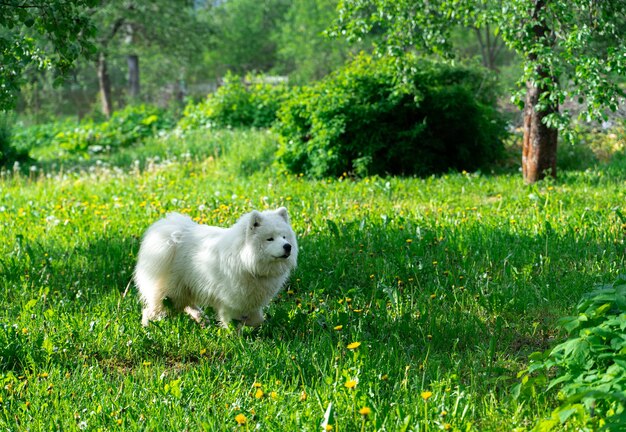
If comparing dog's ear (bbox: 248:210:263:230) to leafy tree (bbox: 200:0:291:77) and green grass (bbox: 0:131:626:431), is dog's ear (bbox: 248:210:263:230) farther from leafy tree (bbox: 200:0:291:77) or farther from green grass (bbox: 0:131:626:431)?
leafy tree (bbox: 200:0:291:77)

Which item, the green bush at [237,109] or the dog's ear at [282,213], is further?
the green bush at [237,109]

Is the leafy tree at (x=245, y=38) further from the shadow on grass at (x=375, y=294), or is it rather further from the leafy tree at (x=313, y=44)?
the shadow on grass at (x=375, y=294)

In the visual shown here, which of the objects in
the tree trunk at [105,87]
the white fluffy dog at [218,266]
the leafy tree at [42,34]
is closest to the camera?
the white fluffy dog at [218,266]

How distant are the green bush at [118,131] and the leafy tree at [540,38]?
9518mm

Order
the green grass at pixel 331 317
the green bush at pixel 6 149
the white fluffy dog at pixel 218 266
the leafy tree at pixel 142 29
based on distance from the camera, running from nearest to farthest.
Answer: the green grass at pixel 331 317, the white fluffy dog at pixel 218 266, the green bush at pixel 6 149, the leafy tree at pixel 142 29

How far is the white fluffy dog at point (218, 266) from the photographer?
477cm

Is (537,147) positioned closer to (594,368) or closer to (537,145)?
(537,145)

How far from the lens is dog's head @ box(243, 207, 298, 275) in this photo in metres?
4.67

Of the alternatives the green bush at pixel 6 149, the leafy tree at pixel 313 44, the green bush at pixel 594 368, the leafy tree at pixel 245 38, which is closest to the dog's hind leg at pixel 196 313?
the green bush at pixel 594 368

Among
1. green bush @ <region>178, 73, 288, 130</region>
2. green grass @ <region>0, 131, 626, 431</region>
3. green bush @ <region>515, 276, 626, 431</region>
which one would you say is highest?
green bush @ <region>178, 73, 288, 130</region>

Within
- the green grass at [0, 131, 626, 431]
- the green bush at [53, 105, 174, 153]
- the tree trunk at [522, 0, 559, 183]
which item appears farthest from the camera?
the green bush at [53, 105, 174, 153]

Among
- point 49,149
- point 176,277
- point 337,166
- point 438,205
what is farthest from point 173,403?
point 49,149

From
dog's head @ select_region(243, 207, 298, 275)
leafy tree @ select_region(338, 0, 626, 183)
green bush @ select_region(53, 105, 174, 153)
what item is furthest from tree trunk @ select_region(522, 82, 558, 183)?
green bush @ select_region(53, 105, 174, 153)

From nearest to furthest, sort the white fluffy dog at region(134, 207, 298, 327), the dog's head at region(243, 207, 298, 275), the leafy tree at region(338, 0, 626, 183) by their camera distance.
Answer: the dog's head at region(243, 207, 298, 275) < the white fluffy dog at region(134, 207, 298, 327) < the leafy tree at region(338, 0, 626, 183)
